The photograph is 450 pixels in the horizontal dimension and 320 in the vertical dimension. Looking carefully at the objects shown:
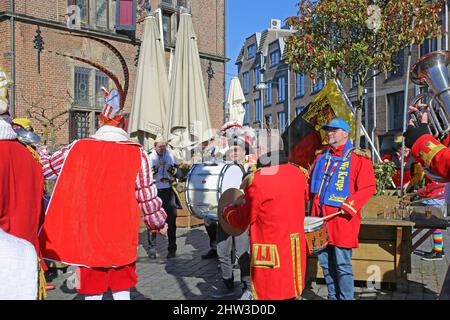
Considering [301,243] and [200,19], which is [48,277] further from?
[200,19]

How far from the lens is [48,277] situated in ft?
20.0

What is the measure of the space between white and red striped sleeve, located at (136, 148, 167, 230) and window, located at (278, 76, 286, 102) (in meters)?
34.1

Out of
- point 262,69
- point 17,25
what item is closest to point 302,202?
point 17,25

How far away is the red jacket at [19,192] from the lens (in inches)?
111

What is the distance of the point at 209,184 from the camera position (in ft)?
17.3

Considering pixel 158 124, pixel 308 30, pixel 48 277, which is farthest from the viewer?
pixel 308 30

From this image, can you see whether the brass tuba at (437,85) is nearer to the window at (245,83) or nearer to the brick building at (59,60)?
the brick building at (59,60)

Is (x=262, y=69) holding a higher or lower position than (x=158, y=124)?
higher

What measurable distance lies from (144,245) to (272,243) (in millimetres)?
5346

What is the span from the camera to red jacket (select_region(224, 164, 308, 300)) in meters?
3.31

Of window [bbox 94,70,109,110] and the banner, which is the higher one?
window [bbox 94,70,109,110]

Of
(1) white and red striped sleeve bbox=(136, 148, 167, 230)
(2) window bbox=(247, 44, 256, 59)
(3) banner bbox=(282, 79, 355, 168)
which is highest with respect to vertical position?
(2) window bbox=(247, 44, 256, 59)

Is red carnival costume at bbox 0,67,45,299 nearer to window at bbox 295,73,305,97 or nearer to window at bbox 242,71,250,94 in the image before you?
window at bbox 295,73,305,97

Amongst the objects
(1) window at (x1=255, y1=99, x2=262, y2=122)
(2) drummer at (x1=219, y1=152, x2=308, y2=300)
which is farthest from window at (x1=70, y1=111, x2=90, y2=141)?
(1) window at (x1=255, y1=99, x2=262, y2=122)
